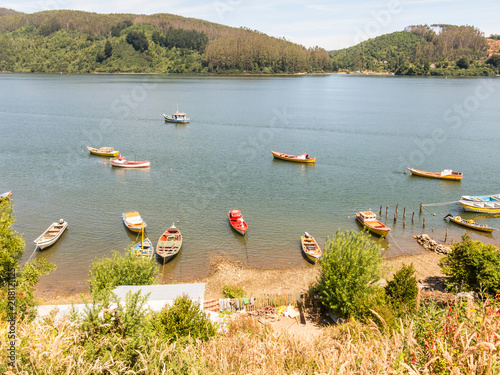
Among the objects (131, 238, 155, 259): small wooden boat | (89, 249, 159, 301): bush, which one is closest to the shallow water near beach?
(131, 238, 155, 259): small wooden boat

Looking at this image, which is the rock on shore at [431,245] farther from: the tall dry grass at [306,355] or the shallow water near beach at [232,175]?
the tall dry grass at [306,355]

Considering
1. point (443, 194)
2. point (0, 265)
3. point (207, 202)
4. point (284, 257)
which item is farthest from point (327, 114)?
point (0, 265)

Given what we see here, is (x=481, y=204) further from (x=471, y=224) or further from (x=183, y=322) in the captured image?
(x=183, y=322)

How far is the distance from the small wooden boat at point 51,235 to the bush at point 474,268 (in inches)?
1353

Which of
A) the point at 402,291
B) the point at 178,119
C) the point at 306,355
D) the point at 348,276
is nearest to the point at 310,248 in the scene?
the point at 348,276

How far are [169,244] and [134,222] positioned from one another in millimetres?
5932

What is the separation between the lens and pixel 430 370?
926cm

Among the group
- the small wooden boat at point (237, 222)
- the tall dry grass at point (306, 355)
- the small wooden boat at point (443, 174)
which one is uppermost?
the tall dry grass at point (306, 355)

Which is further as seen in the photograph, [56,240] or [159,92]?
[159,92]

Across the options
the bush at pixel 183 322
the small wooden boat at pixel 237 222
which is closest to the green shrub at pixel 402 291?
the bush at pixel 183 322

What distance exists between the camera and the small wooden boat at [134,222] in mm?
37812

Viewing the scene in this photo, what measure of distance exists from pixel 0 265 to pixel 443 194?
171 feet

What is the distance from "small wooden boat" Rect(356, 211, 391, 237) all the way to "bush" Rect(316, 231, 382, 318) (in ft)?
49.2

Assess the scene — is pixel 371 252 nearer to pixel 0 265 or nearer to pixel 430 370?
pixel 430 370
